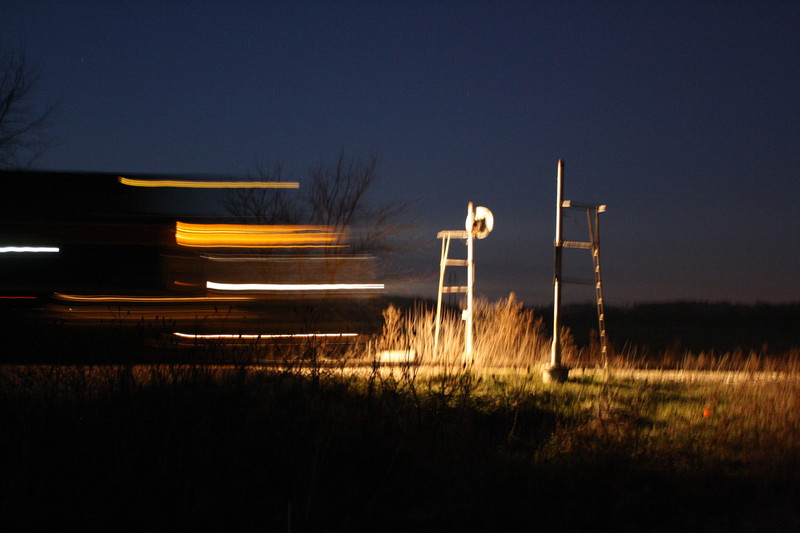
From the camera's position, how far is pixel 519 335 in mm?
14055

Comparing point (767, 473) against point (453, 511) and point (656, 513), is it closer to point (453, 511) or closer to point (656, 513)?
point (656, 513)

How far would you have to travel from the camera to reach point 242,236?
41.6 feet

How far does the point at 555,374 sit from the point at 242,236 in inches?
225

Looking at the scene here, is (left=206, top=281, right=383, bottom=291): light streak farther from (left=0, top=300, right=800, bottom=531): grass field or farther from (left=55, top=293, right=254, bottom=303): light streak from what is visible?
(left=0, top=300, right=800, bottom=531): grass field

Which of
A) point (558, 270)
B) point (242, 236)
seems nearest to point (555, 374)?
point (558, 270)

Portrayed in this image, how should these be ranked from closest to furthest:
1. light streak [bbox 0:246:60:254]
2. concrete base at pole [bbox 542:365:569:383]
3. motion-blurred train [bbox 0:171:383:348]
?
concrete base at pole [bbox 542:365:569:383], motion-blurred train [bbox 0:171:383:348], light streak [bbox 0:246:60:254]

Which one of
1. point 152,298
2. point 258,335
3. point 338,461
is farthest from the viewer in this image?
point 152,298

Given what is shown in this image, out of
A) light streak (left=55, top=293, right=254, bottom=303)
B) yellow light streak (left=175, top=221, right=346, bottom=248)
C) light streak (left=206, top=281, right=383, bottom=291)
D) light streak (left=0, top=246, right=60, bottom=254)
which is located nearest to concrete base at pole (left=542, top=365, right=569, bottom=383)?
light streak (left=206, top=281, right=383, bottom=291)

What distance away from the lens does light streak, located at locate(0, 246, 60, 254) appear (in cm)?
1191

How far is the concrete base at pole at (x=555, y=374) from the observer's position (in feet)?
35.9

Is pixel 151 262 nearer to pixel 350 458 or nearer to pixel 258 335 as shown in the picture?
pixel 258 335

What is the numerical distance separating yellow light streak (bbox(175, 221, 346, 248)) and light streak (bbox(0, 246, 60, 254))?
80.0 inches

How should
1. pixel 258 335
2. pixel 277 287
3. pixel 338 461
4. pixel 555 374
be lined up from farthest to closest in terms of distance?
pixel 277 287, pixel 555 374, pixel 258 335, pixel 338 461

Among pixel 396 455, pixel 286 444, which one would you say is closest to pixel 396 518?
pixel 396 455
